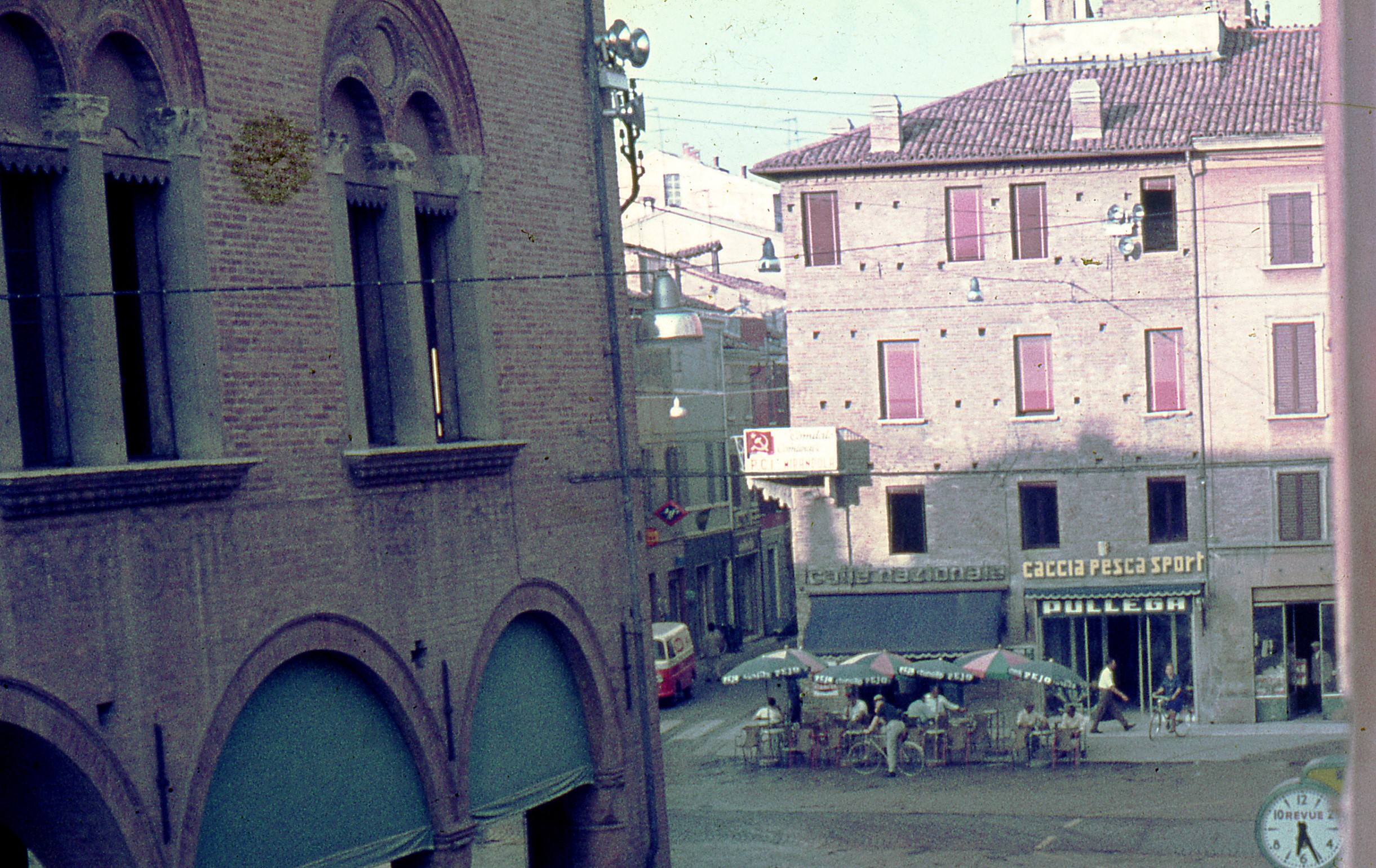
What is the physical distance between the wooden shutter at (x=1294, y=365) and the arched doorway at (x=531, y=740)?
2099 centimetres

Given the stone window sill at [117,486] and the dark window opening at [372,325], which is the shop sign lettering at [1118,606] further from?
the stone window sill at [117,486]

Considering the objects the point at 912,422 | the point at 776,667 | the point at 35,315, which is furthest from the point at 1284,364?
the point at 35,315

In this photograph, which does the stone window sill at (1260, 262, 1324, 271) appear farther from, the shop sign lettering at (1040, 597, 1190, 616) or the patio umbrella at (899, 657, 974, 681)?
the patio umbrella at (899, 657, 974, 681)

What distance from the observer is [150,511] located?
33.2 feet

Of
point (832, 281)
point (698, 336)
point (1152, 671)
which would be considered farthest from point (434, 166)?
point (1152, 671)

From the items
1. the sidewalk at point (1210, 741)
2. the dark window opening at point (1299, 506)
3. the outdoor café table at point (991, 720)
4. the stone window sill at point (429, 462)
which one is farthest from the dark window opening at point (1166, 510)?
the stone window sill at point (429, 462)

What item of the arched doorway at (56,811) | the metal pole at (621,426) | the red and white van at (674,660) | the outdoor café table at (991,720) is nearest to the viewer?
the arched doorway at (56,811)

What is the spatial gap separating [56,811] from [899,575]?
25.1 meters

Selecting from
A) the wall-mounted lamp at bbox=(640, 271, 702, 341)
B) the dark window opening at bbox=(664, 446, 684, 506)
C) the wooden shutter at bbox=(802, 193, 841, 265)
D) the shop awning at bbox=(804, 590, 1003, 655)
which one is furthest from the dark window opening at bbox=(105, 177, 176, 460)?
the dark window opening at bbox=(664, 446, 684, 506)

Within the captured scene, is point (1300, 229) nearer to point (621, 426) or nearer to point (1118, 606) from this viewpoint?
point (1118, 606)

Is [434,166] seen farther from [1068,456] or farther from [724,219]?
[724,219]

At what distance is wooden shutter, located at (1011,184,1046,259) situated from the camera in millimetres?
33094

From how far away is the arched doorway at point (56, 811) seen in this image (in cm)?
964

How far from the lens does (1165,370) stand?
107 feet
